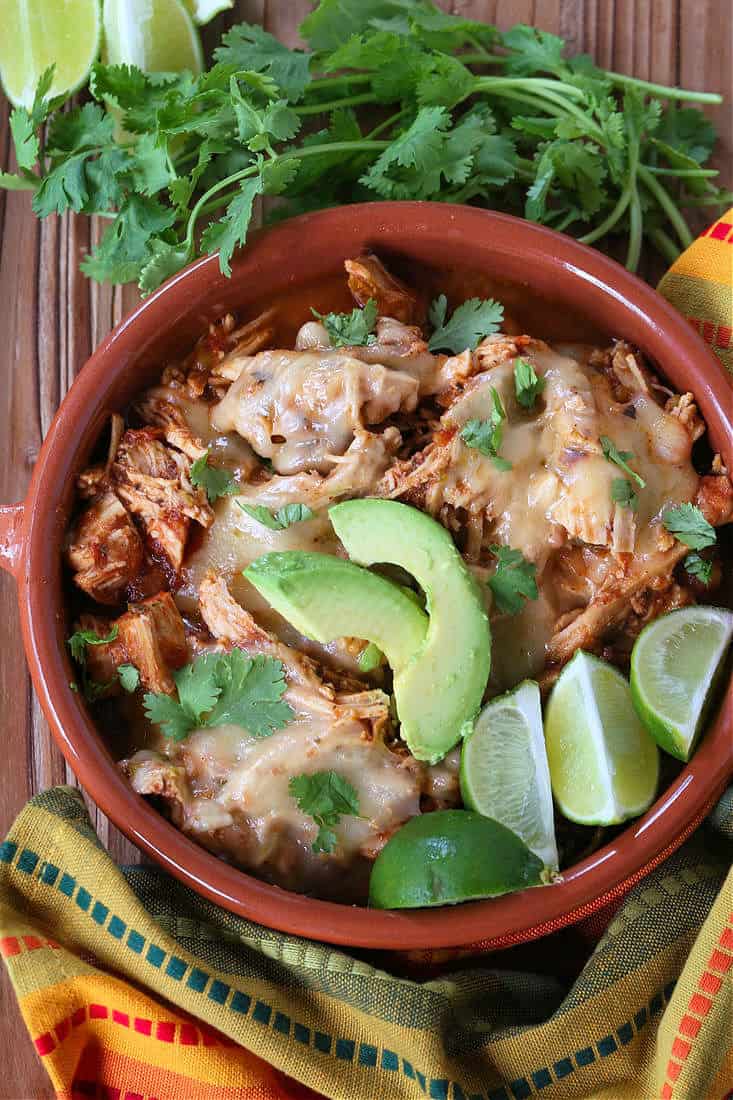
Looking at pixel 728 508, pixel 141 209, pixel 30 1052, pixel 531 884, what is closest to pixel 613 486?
pixel 728 508

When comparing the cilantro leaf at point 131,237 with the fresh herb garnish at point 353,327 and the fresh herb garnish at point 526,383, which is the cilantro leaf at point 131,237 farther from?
the fresh herb garnish at point 526,383

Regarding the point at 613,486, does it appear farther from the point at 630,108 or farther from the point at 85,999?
the point at 85,999

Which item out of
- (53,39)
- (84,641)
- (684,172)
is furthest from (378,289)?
(53,39)

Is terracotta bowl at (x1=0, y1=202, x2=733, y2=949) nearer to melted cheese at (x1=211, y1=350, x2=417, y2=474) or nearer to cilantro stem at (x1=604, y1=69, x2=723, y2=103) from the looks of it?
melted cheese at (x1=211, y1=350, x2=417, y2=474)

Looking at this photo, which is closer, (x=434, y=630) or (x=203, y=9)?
(x=434, y=630)

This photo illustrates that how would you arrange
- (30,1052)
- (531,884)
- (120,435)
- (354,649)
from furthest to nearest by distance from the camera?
(30,1052)
(120,435)
(354,649)
(531,884)

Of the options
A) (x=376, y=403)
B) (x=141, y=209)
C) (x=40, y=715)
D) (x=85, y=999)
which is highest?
(x=141, y=209)

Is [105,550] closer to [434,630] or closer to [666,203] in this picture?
[434,630]
